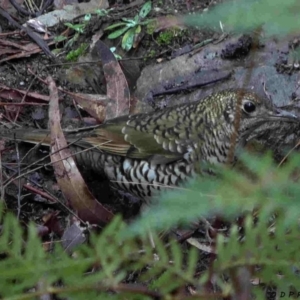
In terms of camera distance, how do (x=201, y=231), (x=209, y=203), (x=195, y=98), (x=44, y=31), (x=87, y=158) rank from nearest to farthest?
(x=209, y=203), (x=201, y=231), (x=87, y=158), (x=195, y=98), (x=44, y=31)

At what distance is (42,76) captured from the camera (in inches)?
201

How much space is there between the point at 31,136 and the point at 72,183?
1.47ft

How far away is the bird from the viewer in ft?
12.3

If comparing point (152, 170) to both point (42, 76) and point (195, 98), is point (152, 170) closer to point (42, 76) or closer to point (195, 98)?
point (195, 98)

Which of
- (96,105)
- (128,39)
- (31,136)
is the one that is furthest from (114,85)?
(31,136)

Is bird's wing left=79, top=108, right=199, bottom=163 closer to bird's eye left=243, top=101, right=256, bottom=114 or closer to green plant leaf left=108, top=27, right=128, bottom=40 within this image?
bird's eye left=243, top=101, right=256, bottom=114

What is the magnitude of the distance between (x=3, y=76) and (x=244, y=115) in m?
2.08

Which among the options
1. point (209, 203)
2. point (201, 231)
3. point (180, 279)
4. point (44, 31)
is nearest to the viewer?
point (209, 203)

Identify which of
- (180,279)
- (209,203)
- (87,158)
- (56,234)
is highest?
(209,203)

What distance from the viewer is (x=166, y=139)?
3.91m

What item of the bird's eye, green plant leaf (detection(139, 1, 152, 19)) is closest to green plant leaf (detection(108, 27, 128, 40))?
green plant leaf (detection(139, 1, 152, 19))

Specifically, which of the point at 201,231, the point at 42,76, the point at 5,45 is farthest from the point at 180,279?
the point at 5,45

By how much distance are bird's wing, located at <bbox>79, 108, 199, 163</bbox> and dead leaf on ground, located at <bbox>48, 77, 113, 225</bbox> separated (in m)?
0.14

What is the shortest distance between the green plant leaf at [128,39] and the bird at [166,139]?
1.10 metres
